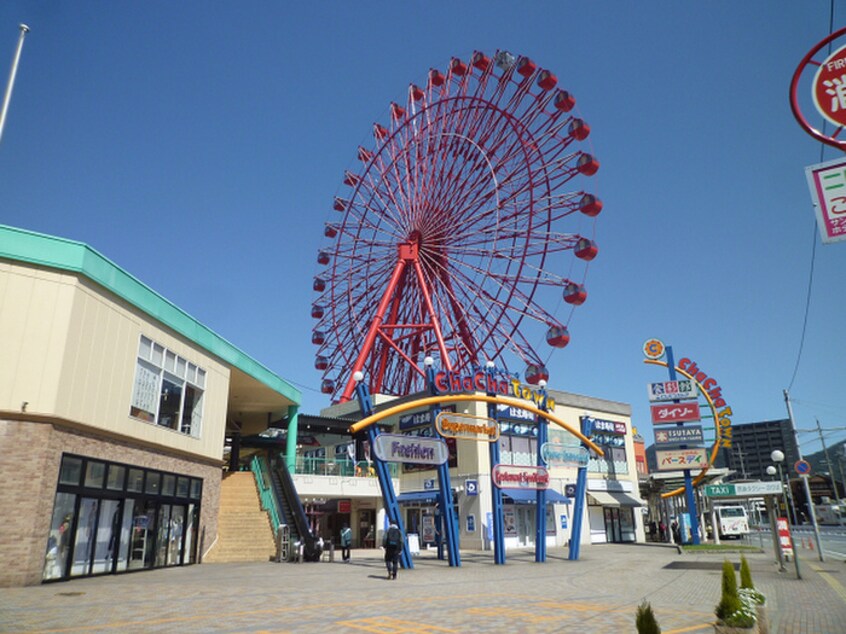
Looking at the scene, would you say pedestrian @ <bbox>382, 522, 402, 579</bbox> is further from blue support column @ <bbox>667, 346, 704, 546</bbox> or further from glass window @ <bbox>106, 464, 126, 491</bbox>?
blue support column @ <bbox>667, 346, 704, 546</bbox>

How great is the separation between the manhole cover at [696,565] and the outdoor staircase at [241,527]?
15.6 m

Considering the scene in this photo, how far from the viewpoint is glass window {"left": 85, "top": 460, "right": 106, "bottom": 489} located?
16.4 m

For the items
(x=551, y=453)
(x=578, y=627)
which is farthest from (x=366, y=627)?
(x=551, y=453)

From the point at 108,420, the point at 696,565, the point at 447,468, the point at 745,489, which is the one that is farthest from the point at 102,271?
the point at 745,489

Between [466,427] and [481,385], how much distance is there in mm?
1960

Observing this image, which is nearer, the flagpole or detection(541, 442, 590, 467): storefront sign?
the flagpole

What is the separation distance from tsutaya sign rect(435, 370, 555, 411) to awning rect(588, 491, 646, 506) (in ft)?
50.5

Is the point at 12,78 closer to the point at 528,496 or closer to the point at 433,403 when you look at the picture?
the point at 433,403

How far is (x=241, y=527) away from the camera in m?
25.7

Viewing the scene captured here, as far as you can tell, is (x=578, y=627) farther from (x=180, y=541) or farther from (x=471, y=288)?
(x=471, y=288)

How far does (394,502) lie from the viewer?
20844 mm

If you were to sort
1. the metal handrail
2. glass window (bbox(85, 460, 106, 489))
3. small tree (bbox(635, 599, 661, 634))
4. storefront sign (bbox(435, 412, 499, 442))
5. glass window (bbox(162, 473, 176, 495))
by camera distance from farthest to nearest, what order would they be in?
1. the metal handrail
2. storefront sign (bbox(435, 412, 499, 442))
3. glass window (bbox(162, 473, 176, 495))
4. glass window (bbox(85, 460, 106, 489))
5. small tree (bbox(635, 599, 661, 634))

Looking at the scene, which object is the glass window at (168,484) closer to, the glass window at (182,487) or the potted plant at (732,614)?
the glass window at (182,487)

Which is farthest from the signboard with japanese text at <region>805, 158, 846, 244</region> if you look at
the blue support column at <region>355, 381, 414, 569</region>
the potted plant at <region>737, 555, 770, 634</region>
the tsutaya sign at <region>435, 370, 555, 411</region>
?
the tsutaya sign at <region>435, 370, 555, 411</region>
